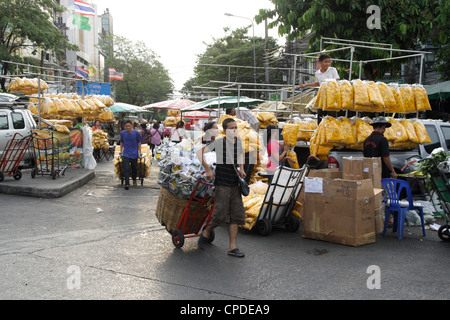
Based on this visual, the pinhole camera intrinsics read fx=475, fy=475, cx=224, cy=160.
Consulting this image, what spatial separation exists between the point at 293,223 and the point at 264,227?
2.03 feet

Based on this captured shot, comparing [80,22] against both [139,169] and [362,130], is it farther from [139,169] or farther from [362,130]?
[362,130]

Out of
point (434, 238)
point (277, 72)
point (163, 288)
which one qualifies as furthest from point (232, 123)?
point (277, 72)

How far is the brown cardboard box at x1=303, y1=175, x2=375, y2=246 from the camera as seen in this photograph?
21.7 ft

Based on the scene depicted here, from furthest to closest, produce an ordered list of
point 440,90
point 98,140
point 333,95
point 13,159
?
point 98,140 → point 440,90 → point 13,159 → point 333,95

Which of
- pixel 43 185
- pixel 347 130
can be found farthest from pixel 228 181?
pixel 43 185

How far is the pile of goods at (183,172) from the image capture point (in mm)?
6158

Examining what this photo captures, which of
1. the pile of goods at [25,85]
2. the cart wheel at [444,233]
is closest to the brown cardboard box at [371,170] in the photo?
the cart wheel at [444,233]

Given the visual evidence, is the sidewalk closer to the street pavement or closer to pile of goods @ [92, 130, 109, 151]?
the street pavement

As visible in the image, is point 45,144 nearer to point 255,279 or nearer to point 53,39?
point 255,279

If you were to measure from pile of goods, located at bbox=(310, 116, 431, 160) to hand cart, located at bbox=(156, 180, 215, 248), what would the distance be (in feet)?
9.56

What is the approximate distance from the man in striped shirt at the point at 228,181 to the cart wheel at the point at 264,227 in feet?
3.98

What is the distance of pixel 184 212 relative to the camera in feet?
20.6

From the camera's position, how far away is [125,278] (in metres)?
5.11

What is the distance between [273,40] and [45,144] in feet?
105
